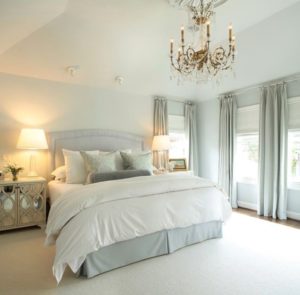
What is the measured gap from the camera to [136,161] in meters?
4.01

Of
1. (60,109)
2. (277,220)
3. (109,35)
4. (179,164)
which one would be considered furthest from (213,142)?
(60,109)

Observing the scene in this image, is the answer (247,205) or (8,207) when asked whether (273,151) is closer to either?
(247,205)

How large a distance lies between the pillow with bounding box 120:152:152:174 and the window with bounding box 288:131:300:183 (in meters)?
2.65

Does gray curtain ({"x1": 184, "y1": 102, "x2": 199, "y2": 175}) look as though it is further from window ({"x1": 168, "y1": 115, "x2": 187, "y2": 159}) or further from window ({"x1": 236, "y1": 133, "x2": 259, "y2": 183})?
window ({"x1": 236, "y1": 133, "x2": 259, "y2": 183})

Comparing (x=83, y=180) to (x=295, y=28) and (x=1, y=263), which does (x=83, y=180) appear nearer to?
(x=1, y=263)

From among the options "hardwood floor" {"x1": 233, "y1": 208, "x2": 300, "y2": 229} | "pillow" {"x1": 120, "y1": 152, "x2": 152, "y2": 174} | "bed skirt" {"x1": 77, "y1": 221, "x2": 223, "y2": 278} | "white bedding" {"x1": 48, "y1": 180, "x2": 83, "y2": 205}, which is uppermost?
"pillow" {"x1": 120, "y1": 152, "x2": 152, "y2": 174}

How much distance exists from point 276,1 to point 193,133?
344cm

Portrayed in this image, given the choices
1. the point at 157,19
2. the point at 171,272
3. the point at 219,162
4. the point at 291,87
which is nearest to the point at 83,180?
the point at 171,272

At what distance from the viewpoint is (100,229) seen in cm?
233

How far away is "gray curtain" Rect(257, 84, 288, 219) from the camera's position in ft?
14.0

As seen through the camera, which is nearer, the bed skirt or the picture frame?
the bed skirt

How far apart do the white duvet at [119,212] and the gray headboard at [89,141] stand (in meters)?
1.84

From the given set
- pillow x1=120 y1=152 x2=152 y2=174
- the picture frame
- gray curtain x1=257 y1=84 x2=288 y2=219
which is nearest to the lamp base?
pillow x1=120 y1=152 x2=152 y2=174

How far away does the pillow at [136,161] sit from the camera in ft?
13.0
